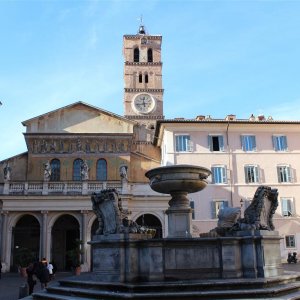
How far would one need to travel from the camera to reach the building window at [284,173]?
114 ft

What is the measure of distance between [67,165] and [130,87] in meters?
30.1

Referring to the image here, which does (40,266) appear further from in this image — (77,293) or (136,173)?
(136,173)

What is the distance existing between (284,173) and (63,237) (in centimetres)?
1895

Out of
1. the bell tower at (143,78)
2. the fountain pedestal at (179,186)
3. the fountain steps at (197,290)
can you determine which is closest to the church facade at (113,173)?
the fountain pedestal at (179,186)

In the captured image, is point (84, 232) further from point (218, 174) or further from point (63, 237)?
point (218, 174)

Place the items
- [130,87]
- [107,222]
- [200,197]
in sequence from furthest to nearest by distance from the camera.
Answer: [130,87], [200,197], [107,222]

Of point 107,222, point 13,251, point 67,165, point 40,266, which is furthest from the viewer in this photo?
point 67,165

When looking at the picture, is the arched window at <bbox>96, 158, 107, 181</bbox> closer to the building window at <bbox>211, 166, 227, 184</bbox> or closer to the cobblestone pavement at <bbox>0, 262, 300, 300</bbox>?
the building window at <bbox>211, 166, 227, 184</bbox>

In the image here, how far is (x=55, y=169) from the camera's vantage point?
36531mm

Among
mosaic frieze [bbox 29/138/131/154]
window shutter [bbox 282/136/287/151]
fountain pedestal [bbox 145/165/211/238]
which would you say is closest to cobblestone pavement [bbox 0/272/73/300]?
fountain pedestal [bbox 145/165/211/238]

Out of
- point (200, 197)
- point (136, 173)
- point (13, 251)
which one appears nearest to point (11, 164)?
point (13, 251)

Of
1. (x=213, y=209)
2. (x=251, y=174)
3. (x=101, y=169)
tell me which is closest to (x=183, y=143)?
(x=213, y=209)

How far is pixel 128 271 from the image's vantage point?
1000cm

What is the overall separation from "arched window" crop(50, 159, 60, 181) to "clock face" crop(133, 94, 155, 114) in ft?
90.1
